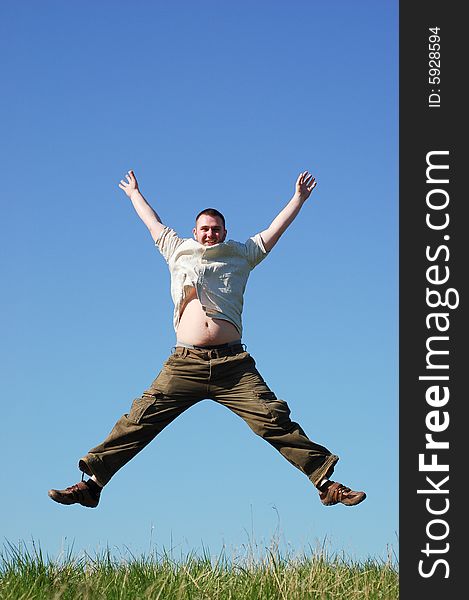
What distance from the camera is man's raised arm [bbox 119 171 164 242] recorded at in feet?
27.7

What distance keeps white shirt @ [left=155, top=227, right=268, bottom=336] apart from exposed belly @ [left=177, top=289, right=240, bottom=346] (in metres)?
0.05

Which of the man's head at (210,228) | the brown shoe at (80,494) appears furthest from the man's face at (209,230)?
the brown shoe at (80,494)

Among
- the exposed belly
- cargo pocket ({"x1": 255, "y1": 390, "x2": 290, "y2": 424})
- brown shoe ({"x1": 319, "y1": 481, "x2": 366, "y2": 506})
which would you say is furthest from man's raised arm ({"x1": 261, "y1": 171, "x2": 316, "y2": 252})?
brown shoe ({"x1": 319, "y1": 481, "x2": 366, "y2": 506})

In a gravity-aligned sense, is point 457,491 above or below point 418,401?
below

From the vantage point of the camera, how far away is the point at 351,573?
7836mm

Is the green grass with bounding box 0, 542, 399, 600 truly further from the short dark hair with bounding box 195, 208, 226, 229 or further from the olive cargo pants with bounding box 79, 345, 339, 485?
the short dark hair with bounding box 195, 208, 226, 229

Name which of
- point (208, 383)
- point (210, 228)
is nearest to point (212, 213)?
point (210, 228)

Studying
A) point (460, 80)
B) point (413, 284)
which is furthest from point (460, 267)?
point (460, 80)

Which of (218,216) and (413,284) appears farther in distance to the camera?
(218,216)

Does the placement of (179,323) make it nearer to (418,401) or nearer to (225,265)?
(225,265)

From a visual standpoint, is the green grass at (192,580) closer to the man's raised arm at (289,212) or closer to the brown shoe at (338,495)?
the brown shoe at (338,495)

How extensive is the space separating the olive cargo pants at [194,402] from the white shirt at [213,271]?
16.2 inches

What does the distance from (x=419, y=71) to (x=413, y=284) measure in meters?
1.83

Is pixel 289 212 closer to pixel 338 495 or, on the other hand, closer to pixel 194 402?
pixel 194 402
